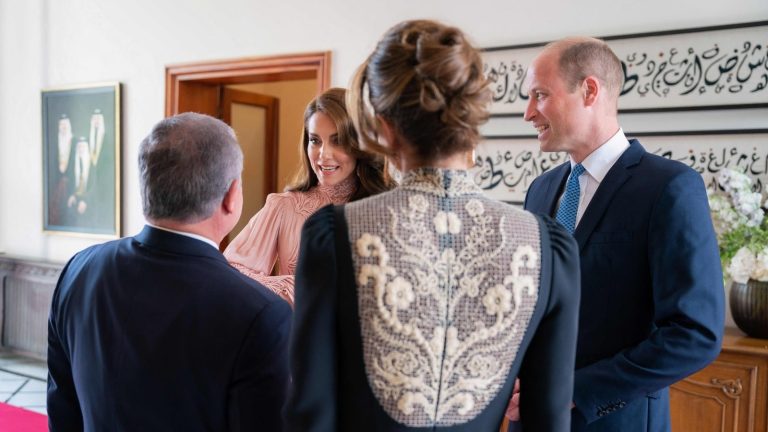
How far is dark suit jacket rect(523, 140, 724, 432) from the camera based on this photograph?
5.27 feet

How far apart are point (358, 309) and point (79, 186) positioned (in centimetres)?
574

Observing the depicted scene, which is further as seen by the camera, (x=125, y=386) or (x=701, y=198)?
(x=701, y=198)

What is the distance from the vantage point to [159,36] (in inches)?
218

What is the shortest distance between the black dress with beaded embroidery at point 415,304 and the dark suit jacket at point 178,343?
18 cm

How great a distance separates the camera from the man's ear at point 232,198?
135 cm

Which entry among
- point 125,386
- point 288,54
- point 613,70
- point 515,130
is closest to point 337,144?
point 613,70

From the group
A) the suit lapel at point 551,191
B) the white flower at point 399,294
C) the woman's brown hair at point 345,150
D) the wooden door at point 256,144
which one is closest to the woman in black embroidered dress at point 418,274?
the white flower at point 399,294

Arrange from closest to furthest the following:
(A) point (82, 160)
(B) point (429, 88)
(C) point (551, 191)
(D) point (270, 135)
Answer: (B) point (429, 88)
(C) point (551, 191)
(A) point (82, 160)
(D) point (270, 135)

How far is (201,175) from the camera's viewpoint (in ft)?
4.24

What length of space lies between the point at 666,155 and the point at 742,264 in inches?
30.7

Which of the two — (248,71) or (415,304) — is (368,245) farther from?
(248,71)

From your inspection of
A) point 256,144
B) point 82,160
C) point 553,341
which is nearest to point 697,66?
point 553,341

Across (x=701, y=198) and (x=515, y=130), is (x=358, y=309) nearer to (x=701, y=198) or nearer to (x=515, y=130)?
(x=701, y=198)

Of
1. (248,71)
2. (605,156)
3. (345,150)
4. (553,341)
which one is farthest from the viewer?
(248,71)
